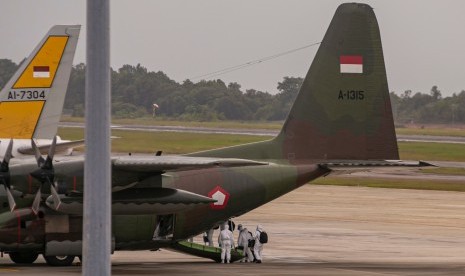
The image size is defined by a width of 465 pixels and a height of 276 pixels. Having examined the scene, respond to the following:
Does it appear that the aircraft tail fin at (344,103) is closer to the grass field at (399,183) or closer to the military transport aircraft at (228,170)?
the military transport aircraft at (228,170)

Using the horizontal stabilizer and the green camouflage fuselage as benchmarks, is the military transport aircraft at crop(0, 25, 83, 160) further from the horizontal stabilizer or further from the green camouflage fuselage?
the horizontal stabilizer

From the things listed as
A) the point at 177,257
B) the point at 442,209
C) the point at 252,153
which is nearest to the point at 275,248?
the point at 177,257

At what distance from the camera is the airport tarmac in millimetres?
25375

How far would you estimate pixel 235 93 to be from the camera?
130m

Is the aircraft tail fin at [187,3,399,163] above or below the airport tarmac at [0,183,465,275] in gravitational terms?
above

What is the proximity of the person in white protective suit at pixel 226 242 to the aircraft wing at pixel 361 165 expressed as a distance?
3.50 m

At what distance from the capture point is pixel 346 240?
36.2 m

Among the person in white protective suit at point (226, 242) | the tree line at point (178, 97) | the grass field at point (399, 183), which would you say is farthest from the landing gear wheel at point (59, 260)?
the tree line at point (178, 97)

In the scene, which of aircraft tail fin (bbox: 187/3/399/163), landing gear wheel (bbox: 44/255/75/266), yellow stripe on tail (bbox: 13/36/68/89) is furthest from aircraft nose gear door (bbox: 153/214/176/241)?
yellow stripe on tail (bbox: 13/36/68/89)

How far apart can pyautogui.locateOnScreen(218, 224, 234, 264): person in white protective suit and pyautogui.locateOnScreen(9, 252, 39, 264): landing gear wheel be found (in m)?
5.44

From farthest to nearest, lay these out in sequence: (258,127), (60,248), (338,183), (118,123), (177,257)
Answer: (258,127), (118,123), (338,183), (177,257), (60,248)

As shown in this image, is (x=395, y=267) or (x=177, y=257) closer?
(x=395, y=267)

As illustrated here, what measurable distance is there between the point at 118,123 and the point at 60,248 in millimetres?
97809

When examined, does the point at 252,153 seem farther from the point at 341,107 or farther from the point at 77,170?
the point at 77,170
